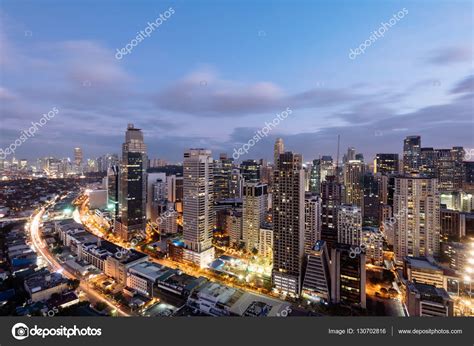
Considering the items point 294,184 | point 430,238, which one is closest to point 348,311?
point 294,184

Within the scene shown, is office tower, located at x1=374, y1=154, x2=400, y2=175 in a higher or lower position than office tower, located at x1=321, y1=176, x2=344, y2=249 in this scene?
higher

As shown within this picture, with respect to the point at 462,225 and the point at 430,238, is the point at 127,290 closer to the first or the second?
the point at 430,238

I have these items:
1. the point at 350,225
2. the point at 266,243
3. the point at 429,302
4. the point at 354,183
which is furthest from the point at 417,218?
the point at 354,183

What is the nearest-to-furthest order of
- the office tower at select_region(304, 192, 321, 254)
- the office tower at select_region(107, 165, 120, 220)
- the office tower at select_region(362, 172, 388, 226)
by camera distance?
the office tower at select_region(304, 192, 321, 254) → the office tower at select_region(362, 172, 388, 226) → the office tower at select_region(107, 165, 120, 220)

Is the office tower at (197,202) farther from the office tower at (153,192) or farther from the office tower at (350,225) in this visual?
the office tower at (153,192)

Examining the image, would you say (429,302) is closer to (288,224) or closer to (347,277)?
(347,277)

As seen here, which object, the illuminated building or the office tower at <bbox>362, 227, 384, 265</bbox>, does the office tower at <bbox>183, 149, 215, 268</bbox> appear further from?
the illuminated building

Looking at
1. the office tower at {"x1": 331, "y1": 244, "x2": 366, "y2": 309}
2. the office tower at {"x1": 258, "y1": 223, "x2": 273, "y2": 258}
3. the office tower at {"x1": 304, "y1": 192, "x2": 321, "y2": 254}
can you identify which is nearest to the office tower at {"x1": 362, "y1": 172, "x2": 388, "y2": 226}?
the office tower at {"x1": 304, "y1": 192, "x2": 321, "y2": 254}

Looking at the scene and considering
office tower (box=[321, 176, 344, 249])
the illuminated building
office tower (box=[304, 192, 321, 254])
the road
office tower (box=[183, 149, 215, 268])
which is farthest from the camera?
office tower (box=[321, 176, 344, 249])
